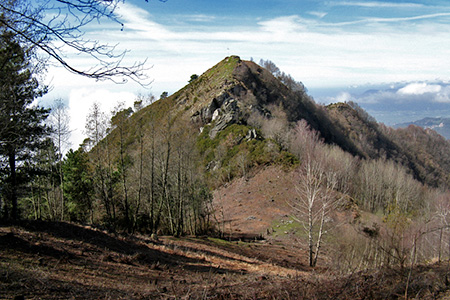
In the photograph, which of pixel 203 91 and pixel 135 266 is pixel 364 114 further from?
pixel 135 266

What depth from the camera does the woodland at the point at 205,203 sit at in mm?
5844

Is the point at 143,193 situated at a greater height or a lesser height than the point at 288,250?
greater

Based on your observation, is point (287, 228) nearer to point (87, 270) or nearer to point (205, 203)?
point (205, 203)

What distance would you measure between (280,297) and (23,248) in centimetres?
737

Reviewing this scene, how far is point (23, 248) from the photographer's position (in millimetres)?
8227

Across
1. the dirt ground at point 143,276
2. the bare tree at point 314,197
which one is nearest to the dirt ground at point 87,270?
the dirt ground at point 143,276

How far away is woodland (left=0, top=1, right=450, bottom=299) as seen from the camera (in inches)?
230

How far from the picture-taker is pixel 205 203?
102ft

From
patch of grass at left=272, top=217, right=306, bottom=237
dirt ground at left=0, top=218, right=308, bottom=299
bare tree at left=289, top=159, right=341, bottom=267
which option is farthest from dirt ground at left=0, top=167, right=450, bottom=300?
patch of grass at left=272, top=217, right=306, bottom=237

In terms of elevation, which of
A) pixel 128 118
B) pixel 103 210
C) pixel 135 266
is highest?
pixel 128 118

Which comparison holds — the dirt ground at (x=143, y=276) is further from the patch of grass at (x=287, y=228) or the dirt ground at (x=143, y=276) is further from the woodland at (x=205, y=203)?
the patch of grass at (x=287, y=228)

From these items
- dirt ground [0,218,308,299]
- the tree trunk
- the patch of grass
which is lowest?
the patch of grass

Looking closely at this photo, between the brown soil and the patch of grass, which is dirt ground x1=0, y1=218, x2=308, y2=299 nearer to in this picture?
the patch of grass

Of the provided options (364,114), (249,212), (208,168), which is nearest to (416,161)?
(364,114)
